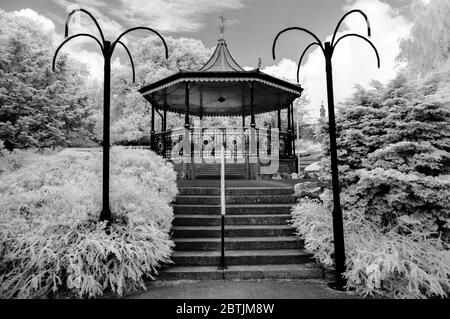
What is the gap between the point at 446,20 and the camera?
12.6 m

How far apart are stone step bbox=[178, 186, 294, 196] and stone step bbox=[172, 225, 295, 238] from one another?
1.18 m

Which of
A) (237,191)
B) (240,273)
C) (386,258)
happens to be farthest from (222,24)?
(386,258)

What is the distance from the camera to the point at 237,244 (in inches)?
193

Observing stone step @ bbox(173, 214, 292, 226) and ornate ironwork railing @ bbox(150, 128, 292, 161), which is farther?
ornate ironwork railing @ bbox(150, 128, 292, 161)

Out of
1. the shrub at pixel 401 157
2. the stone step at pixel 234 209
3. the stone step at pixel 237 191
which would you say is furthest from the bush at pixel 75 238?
the shrub at pixel 401 157

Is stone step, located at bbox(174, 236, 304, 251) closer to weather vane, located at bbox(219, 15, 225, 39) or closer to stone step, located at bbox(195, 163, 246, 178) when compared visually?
stone step, located at bbox(195, 163, 246, 178)

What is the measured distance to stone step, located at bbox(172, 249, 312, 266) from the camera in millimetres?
4520

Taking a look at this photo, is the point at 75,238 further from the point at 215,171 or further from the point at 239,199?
the point at 215,171

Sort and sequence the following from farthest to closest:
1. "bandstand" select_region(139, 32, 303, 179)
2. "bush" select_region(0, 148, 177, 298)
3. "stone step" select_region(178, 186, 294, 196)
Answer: "bandstand" select_region(139, 32, 303, 179) < "stone step" select_region(178, 186, 294, 196) < "bush" select_region(0, 148, 177, 298)

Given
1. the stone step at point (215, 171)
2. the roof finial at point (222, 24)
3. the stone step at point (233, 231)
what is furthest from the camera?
the roof finial at point (222, 24)

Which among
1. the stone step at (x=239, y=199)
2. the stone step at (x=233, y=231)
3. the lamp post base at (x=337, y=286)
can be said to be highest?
the stone step at (x=239, y=199)

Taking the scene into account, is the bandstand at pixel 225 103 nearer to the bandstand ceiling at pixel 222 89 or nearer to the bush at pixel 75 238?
the bandstand ceiling at pixel 222 89

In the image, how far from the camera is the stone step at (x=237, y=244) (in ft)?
16.0

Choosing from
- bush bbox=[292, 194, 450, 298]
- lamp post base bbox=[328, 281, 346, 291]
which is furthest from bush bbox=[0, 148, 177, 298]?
bush bbox=[292, 194, 450, 298]
